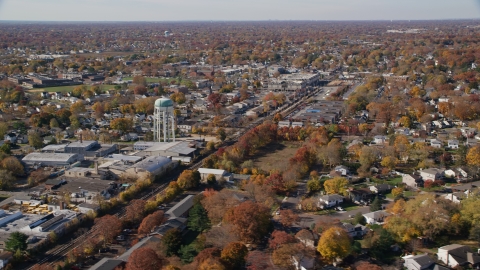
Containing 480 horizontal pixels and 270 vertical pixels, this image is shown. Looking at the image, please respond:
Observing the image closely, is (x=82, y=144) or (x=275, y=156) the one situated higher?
(x=82, y=144)

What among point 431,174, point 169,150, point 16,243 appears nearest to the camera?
point 16,243

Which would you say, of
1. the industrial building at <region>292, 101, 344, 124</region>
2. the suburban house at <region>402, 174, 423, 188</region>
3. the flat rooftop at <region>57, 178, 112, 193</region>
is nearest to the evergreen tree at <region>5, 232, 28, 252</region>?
the flat rooftop at <region>57, 178, 112, 193</region>

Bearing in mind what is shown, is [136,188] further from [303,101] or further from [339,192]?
[303,101]

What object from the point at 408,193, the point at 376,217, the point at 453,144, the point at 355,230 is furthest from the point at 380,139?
the point at 355,230

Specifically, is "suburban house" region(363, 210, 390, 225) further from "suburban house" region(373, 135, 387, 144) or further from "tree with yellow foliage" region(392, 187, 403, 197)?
"suburban house" region(373, 135, 387, 144)

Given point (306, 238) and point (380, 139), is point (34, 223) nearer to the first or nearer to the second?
point (306, 238)

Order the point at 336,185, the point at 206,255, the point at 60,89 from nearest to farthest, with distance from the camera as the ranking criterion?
1. the point at 206,255
2. the point at 336,185
3. the point at 60,89

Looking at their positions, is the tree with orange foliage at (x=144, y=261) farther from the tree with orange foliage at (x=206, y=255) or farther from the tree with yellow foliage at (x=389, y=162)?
the tree with yellow foliage at (x=389, y=162)
